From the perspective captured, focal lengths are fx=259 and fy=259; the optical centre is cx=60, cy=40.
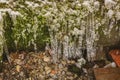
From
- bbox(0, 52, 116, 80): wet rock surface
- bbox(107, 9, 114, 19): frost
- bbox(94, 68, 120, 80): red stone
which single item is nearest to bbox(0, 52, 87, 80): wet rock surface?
bbox(0, 52, 116, 80): wet rock surface

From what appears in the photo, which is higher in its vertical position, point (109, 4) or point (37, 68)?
point (109, 4)

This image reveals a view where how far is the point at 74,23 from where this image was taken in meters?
2.84

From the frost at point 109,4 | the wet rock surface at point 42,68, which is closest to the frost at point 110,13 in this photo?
the frost at point 109,4

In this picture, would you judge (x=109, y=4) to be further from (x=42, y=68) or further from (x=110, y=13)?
(x=42, y=68)

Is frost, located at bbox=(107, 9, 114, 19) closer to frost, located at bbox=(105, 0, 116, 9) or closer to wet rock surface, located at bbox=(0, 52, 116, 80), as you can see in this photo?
frost, located at bbox=(105, 0, 116, 9)

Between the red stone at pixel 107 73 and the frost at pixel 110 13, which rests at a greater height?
the frost at pixel 110 13

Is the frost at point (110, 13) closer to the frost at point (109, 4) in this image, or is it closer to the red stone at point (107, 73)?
the frost at point (109, 4)

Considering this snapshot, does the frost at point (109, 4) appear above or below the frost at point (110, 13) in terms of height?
above

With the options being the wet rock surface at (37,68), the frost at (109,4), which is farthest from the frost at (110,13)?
the wet rock surface at (37,68)

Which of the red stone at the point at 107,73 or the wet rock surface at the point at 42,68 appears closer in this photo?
the red stone at the point at 107,73

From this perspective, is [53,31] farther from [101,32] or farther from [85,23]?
[101,32]

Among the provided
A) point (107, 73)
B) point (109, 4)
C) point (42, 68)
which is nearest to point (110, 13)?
point (109, 4)

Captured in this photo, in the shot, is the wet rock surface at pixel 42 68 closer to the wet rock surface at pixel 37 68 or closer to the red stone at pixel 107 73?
the wet rock surface at pixel 37 68

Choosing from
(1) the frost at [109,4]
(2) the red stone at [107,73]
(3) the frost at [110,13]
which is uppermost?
(1) the frost at [109,4]
